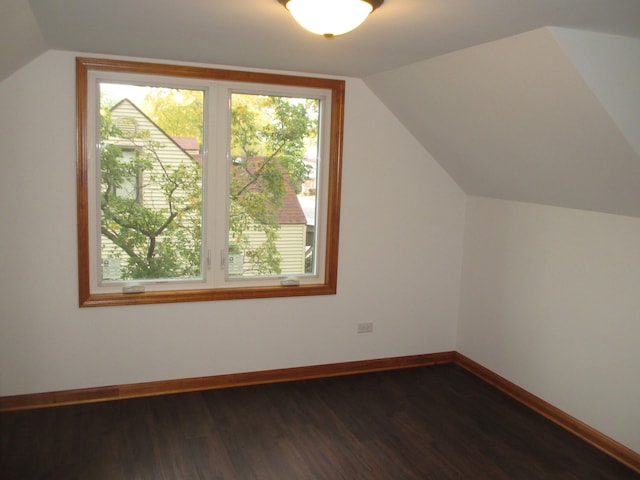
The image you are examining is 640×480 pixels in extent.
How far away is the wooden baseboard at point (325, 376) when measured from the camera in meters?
3.35

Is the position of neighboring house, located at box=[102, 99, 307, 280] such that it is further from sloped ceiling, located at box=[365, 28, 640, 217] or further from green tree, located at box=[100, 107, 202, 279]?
sloped ceiling, located at box=[365, 28, 640, 217]

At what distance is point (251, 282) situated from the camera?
4.02 meters

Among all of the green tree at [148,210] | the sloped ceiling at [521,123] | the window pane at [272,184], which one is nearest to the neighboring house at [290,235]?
the window pane at [272,184]

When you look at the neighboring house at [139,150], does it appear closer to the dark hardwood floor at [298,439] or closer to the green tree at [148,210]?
the green tree at [148,210]

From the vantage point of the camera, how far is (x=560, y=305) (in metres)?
3.59

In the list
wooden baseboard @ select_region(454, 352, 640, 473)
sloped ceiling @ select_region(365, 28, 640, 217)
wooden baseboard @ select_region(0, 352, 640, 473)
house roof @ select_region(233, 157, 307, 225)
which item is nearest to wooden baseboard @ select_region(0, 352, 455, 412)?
wooden baseboard @ select_region(0, 352, 640, 473)

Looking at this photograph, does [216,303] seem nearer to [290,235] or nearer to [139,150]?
[290,235]

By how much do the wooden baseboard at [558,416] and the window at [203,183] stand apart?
4.66 feet

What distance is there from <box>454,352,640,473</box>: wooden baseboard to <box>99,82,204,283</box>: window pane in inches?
95.8

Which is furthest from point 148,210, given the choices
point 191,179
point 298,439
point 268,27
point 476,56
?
point 476,56

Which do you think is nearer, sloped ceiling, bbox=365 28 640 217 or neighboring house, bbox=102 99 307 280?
sloped ceiling, bbox=365 28 640 217

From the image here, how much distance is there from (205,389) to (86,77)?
2.27 m

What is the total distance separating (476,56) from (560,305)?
181 centimetres

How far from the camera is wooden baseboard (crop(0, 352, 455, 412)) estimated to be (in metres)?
3.49
